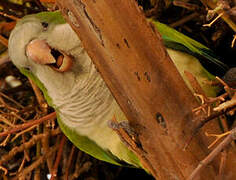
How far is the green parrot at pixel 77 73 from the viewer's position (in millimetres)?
755

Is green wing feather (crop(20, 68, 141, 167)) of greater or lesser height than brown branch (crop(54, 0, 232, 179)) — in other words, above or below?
below

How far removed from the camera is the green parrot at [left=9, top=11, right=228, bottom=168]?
0.76 metres

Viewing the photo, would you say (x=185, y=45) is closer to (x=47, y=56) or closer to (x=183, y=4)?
(x=183, y=4)

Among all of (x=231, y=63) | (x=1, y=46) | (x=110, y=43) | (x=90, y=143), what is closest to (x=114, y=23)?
(x=110, y=43)

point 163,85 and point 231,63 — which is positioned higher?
point 163,85

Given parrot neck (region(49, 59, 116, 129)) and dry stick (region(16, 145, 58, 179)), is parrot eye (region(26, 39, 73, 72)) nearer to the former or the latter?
parrot neck (region(49, 59, 116, 129))

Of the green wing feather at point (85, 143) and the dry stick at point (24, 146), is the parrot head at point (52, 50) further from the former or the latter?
the dry stick at point (24, 146)

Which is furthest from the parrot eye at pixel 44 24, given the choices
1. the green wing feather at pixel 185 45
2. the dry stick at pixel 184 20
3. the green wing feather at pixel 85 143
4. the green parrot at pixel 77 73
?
the dry stick at pixel 184 20

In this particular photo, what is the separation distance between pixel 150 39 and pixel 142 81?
0.18 ft

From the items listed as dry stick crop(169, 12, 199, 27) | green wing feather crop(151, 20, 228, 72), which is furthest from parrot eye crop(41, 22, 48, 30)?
dry stick crop(169, 12, 199, 27)

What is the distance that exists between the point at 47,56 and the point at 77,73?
10 cm

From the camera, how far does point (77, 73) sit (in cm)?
79

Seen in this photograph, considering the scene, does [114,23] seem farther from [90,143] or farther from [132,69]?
[90,143]

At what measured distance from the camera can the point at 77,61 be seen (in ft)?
2.55
